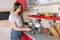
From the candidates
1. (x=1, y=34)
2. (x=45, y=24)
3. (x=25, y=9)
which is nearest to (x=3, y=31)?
(x=1, y=34)

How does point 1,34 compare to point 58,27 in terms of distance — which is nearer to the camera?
point 58,27

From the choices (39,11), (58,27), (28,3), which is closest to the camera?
(58,27)

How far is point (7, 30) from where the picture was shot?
4086mm

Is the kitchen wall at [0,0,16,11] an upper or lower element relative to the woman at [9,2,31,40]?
upper

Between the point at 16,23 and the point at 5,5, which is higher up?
the point at 5,5

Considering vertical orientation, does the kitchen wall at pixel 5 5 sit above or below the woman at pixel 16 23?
above

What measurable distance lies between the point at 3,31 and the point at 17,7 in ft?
5.27

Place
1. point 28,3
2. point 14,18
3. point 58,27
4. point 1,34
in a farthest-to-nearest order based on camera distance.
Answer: point 1,34 < point 28,3 < point 14,18 < point 58,27

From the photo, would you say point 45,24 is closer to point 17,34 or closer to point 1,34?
point 17,34

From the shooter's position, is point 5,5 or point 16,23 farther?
point 5,5

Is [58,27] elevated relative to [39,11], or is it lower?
lower

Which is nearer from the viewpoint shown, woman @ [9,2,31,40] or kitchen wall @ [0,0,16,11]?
woman @ [9,2,31,40]

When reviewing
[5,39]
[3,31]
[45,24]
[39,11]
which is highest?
[39,11]

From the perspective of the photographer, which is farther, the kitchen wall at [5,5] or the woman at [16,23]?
the kitchen wall at [5,5]
